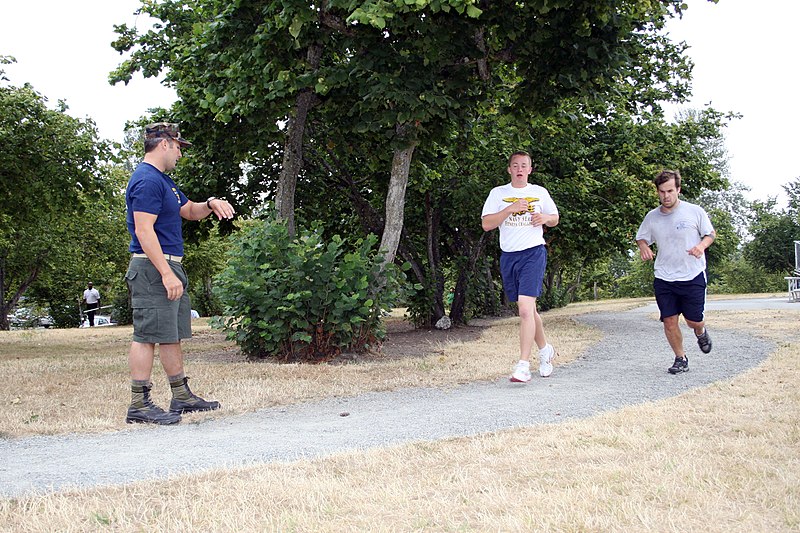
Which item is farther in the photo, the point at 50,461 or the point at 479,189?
the point at 479,189

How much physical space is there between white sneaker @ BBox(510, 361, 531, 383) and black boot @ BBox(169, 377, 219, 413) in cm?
257

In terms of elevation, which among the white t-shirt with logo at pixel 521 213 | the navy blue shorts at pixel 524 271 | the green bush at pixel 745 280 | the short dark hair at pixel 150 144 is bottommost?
the green bush at pixel 745 280

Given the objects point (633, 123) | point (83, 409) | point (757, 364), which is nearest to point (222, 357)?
point (83, 409)

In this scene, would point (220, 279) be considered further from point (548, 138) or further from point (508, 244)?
point (548, 138)

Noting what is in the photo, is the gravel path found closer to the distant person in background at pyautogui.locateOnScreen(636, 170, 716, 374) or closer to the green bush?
the distant person in background at pyautogui.locateOnScreen(636, 170, 716, 374)

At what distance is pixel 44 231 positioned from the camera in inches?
1254

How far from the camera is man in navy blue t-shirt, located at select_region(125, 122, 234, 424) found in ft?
16.4

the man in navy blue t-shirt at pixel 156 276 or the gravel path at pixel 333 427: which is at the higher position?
the man in navy blue t-shirt at pixel 156 276

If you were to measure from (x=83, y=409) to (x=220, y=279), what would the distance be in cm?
353

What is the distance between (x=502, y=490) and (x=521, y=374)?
3.43 m

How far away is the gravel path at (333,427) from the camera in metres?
3.74

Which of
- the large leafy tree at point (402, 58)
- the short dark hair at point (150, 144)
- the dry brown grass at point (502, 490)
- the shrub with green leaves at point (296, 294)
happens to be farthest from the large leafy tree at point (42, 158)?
the dry brown grass at point (502, 490)

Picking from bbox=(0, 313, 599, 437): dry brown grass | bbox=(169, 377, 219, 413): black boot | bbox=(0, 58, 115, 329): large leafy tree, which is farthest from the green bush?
bbox=(169, 377, 219, 413): black boot

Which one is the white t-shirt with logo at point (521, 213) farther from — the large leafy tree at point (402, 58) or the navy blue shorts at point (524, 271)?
the large leafy tree at point (402, 58)
